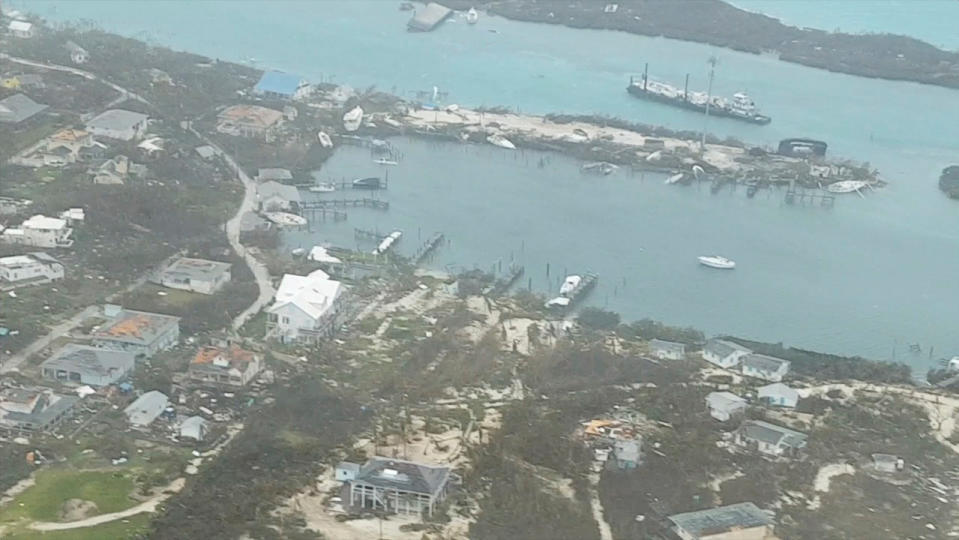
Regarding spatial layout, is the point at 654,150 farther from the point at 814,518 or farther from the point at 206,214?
the point at 814,518

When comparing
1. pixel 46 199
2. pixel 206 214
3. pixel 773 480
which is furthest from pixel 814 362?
pixel 46 199

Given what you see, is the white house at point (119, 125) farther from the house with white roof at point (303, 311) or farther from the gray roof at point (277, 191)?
the house with white roof at point (303, 311)

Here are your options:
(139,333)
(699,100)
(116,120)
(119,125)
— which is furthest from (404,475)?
(699,100)

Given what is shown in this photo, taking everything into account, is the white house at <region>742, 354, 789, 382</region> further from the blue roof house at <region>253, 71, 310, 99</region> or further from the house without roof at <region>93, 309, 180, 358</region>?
the blue roof house at <region>253, 71, 310, 99</region>

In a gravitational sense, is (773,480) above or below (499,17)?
below

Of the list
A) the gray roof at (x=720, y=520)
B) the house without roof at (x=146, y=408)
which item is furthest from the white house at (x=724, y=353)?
the house without roof at (x=146, y=408)

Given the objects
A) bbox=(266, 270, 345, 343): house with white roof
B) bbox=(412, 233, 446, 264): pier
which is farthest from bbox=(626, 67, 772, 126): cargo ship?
bbox=(266, 270, 345, 343): house with white roof
